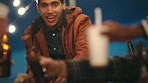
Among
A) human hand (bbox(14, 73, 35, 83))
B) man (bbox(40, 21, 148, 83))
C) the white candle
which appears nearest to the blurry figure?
human hand (bbox(14, 73, 35, 83))

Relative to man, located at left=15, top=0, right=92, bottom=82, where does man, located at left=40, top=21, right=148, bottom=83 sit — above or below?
below

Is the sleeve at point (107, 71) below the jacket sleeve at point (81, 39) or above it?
below

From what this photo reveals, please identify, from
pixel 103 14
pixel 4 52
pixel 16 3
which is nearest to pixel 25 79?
pixel 4 52

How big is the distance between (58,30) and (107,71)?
2.81 ft

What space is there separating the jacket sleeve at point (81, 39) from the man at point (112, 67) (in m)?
0.49

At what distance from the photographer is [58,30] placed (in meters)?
2.07

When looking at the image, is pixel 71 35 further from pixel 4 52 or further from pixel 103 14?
pixel 103 14

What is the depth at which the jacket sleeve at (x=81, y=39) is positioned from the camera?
186 centimetres

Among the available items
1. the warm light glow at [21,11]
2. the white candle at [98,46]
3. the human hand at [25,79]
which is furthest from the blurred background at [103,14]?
the white candle at [98,46]

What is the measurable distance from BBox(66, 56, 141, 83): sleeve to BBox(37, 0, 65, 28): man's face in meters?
0.77

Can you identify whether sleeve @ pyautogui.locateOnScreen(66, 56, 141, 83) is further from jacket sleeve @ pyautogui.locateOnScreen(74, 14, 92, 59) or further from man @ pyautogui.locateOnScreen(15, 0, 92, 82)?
man @ pyautogui.locateOnScreen(15, 0, 92, 82)

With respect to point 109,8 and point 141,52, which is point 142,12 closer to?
point 109,8

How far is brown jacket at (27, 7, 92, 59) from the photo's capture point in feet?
6.52

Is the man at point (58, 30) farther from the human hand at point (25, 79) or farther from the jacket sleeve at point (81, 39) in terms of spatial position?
the human hand at point (25, 79)
